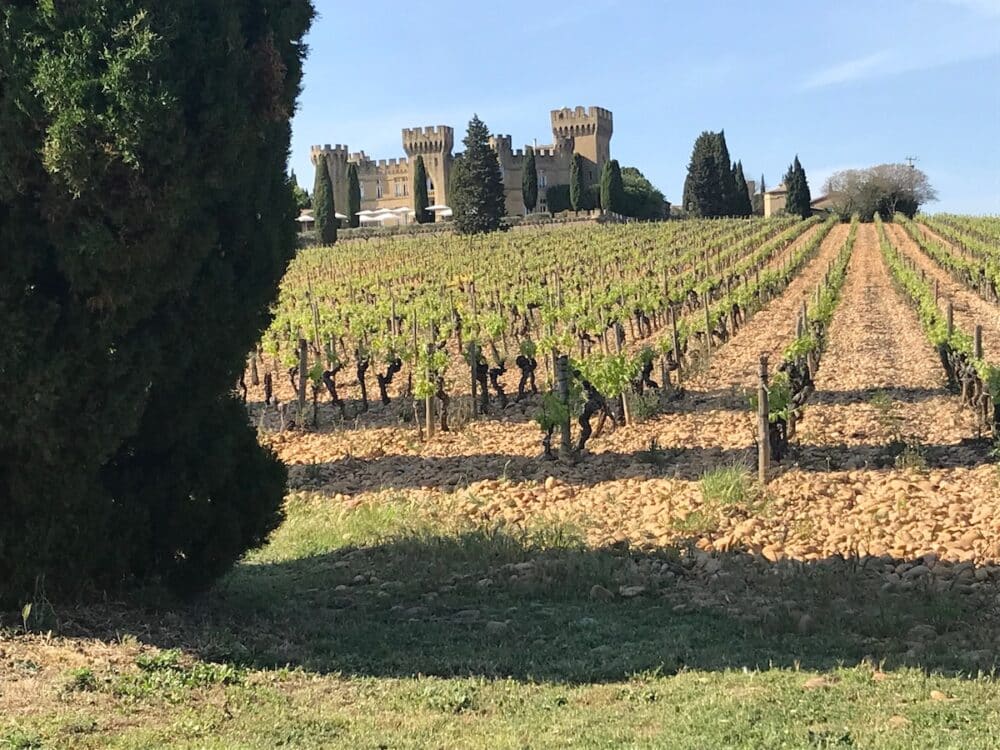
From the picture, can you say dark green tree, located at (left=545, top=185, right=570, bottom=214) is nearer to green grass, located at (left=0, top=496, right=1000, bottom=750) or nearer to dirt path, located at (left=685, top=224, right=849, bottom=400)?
dirt path, located at (left=685, top=224, right=849, bottom=400)

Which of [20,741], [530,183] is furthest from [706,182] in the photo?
[20,741]

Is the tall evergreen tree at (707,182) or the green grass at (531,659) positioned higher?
the tall evergreen tree at (707,182)

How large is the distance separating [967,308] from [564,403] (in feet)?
61.8

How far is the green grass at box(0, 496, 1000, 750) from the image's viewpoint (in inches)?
157

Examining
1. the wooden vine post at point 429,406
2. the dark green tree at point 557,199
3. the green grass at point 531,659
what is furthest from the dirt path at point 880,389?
the dark green tree at point 557,199

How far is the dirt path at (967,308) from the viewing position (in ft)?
60.1

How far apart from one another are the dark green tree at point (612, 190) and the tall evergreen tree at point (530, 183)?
7.77 m

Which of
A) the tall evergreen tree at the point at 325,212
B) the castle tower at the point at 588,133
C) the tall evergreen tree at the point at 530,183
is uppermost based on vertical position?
the castle tower at the point at 588,133

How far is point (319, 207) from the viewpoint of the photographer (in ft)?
218

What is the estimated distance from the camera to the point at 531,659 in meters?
5.24

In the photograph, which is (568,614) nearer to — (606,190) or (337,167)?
(606,190)

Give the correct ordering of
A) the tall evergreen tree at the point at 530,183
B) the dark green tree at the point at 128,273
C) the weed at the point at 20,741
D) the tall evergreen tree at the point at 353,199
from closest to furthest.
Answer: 1. the weed at the point at 20,741
2. the dark green tree at the point at 128,273
3. the tall evergreen tree at the point at 353,199
4. the tall evergreen tree at the point at 530,183

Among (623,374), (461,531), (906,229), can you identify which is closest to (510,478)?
(461,531)

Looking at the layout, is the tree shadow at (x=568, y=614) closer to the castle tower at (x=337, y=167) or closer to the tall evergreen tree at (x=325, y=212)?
the tall evergreen tree at (x=325, y=212)
